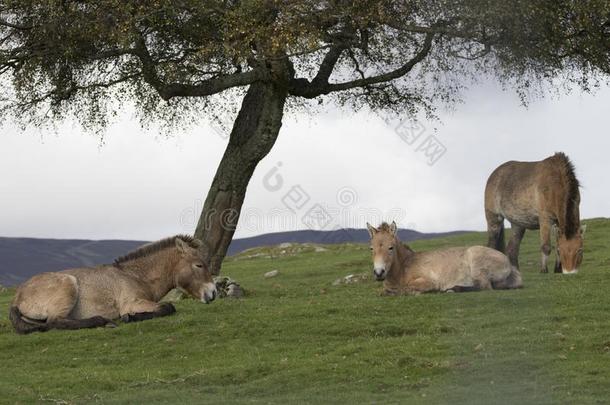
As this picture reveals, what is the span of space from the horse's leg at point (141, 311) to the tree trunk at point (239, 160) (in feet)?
33.3

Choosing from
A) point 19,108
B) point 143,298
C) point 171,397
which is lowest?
point 171,397

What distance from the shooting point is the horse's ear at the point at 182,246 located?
23.0 m

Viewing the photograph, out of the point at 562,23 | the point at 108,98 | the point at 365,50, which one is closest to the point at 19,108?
the point at 108,98

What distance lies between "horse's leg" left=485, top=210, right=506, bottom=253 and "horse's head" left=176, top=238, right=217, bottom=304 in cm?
1293

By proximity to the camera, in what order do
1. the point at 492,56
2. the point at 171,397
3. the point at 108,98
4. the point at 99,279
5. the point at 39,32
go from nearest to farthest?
the point at 171,397
the point at 99,279
the point at 39,32
the point at 492,56
the point at 108,98

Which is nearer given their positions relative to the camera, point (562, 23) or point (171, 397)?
point (171, 397)

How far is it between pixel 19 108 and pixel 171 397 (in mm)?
20950

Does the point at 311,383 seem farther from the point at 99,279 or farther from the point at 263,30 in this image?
the point at 263,30

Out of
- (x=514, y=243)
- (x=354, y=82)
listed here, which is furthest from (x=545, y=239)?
(x=354, y=82)

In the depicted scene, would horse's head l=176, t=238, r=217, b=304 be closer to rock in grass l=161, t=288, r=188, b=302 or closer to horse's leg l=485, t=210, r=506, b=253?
rock in grass l=161, t=288, r=188, b=302

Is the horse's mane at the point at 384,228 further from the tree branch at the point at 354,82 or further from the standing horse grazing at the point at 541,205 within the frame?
the tree branch at the point at 354,82

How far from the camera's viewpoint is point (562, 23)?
31797 mm

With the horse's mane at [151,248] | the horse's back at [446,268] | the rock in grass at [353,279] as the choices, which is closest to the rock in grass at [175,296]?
the horse's mane at [151,248]

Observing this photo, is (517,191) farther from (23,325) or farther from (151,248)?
(23,325)
